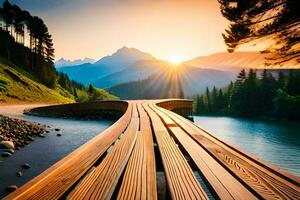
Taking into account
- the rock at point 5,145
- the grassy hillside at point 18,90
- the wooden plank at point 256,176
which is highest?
the grassy hillside at point 18,90

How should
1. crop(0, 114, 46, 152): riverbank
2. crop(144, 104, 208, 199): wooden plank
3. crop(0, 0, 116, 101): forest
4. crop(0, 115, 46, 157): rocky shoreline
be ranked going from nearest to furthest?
crop(144, 104, 208, 199): wooden plank < crop(0, 115, 46, 157): rocky shoreline < crop(0, 114, 46, 152): riverbank < crop(0, 0, 116, 101): forest

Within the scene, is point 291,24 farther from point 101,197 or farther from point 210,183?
point 101,197

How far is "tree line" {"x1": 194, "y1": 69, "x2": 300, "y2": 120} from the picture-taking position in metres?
69.8

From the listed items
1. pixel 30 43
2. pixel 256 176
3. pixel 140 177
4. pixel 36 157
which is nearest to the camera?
pixel 140 177

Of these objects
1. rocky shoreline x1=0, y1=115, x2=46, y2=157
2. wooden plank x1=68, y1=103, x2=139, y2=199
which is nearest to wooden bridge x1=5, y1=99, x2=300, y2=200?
wooden plank x1=68, y1=103, x2=139, y2=199

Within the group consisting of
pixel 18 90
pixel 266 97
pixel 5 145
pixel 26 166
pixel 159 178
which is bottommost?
pixel 26 166

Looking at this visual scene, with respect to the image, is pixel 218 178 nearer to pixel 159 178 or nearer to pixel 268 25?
pixel 159 178

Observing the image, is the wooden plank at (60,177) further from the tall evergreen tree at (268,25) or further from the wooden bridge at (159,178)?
the tall evergreen tree at (268,25)

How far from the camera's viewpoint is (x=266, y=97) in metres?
79.9

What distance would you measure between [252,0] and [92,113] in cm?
2099

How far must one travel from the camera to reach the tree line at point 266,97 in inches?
2749

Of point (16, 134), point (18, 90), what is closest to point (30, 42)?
point (18, 90)

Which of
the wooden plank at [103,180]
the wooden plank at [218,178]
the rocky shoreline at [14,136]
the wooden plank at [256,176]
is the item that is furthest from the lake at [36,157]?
the wooden plank at [256,176]

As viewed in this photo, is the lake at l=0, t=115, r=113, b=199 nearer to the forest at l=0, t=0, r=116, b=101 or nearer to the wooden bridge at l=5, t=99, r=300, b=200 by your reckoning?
the wooden bridge at l=5, t=99, r=300, b=200
